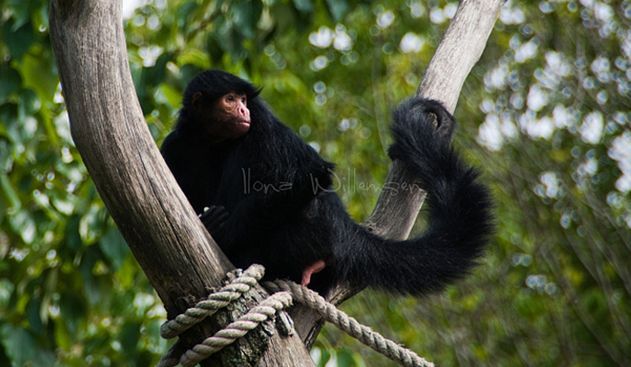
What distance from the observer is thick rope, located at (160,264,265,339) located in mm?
2922

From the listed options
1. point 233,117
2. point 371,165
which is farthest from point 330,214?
point 371,165

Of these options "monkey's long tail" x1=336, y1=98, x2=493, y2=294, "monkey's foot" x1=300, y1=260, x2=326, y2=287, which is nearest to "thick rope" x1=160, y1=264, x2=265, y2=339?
"monkey's foot" x1=300, y1=260, x2=326, y2=287

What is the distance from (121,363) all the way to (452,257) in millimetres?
2991

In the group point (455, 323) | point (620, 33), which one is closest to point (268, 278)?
point (620, 33)

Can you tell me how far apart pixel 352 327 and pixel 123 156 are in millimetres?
1160

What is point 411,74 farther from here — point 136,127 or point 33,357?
point 136,127

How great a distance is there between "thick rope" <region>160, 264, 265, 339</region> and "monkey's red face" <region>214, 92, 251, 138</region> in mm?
1126

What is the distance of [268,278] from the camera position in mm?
3730

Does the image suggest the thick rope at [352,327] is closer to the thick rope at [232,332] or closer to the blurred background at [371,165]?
the thick rope at [232,332]

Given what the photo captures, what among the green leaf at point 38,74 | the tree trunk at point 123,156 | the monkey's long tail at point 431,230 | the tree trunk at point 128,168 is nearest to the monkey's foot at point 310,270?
the monkey's long tail at point 431,230

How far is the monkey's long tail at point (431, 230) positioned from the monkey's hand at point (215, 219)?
568mm

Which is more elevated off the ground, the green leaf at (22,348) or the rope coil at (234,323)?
the rope coil at (234,323)

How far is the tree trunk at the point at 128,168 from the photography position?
2.79m

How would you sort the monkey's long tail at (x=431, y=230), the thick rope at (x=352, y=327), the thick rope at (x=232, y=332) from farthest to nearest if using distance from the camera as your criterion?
the monkey's long tail at (x=431, y=230) → the thick rope at (x=352, y=327) → the thick rope at (x=232, y=332)
